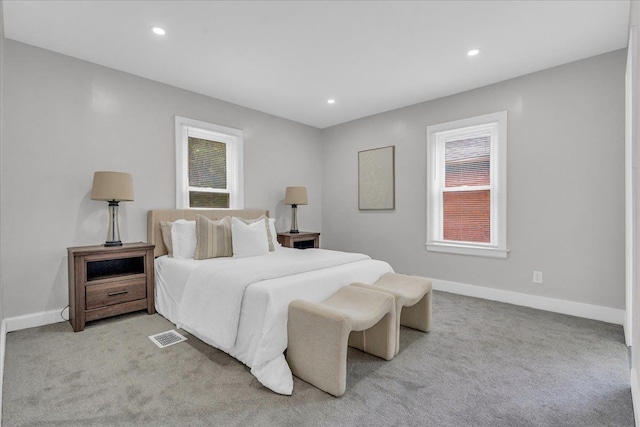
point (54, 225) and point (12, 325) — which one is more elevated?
point (54, 225)

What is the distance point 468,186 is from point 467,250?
82 centimetres

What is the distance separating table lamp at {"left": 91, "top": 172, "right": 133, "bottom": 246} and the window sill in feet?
12.1

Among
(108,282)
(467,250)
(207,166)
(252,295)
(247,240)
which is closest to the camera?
(252,295)

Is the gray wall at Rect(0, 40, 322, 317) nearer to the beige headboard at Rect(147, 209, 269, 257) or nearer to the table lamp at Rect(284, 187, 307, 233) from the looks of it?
the beige headboard at Rect(147, 209, 269, 257)

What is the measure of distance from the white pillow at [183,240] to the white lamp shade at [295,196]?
5.67 feet

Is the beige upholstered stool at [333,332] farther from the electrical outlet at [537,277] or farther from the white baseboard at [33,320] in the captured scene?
the white baseboard at [33,320]

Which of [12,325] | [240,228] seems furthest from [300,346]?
[12,325]

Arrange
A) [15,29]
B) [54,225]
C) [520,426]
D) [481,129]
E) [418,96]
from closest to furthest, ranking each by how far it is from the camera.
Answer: [520,426] < [15,29] < [54,225] < [481,129] < [418,96]

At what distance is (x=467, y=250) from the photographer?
12.5 ft

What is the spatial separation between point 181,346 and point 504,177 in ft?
12.3

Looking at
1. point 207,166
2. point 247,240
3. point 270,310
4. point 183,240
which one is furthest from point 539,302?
point 207,166

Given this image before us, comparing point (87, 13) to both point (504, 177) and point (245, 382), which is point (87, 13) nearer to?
point (245, 382)

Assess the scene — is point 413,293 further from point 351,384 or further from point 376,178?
point 376,178

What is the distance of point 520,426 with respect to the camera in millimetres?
1518
